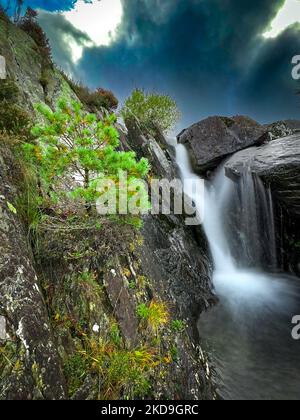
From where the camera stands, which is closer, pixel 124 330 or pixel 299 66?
pixel 124 330

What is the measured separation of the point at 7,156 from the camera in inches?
159

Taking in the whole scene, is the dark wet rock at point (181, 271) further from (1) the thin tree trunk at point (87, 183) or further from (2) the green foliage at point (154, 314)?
(1) the thin tree trunk at point (87, 183)

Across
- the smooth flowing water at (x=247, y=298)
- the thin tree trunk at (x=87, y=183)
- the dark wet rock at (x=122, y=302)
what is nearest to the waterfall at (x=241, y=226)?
the smooth flowing water at (x=247, y=298)

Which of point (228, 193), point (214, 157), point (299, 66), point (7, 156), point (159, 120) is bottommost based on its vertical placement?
point (7, 156)

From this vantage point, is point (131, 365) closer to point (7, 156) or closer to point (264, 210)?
point (7, 156)

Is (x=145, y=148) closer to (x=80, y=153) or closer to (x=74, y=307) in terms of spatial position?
(x=80, y=153)

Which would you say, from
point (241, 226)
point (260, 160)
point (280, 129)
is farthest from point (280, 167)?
point (280, 129)

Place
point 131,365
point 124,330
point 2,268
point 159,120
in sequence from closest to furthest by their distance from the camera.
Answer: point 2,268, point 131,365, point 124,330, point 159,120

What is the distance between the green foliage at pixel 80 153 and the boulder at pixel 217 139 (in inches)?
477

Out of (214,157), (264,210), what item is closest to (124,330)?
(264,210)

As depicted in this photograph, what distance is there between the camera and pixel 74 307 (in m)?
3.54

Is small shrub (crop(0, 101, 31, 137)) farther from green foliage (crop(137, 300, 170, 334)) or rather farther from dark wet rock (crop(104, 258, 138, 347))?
green foliage (crop(137, 300, 170, 334))
